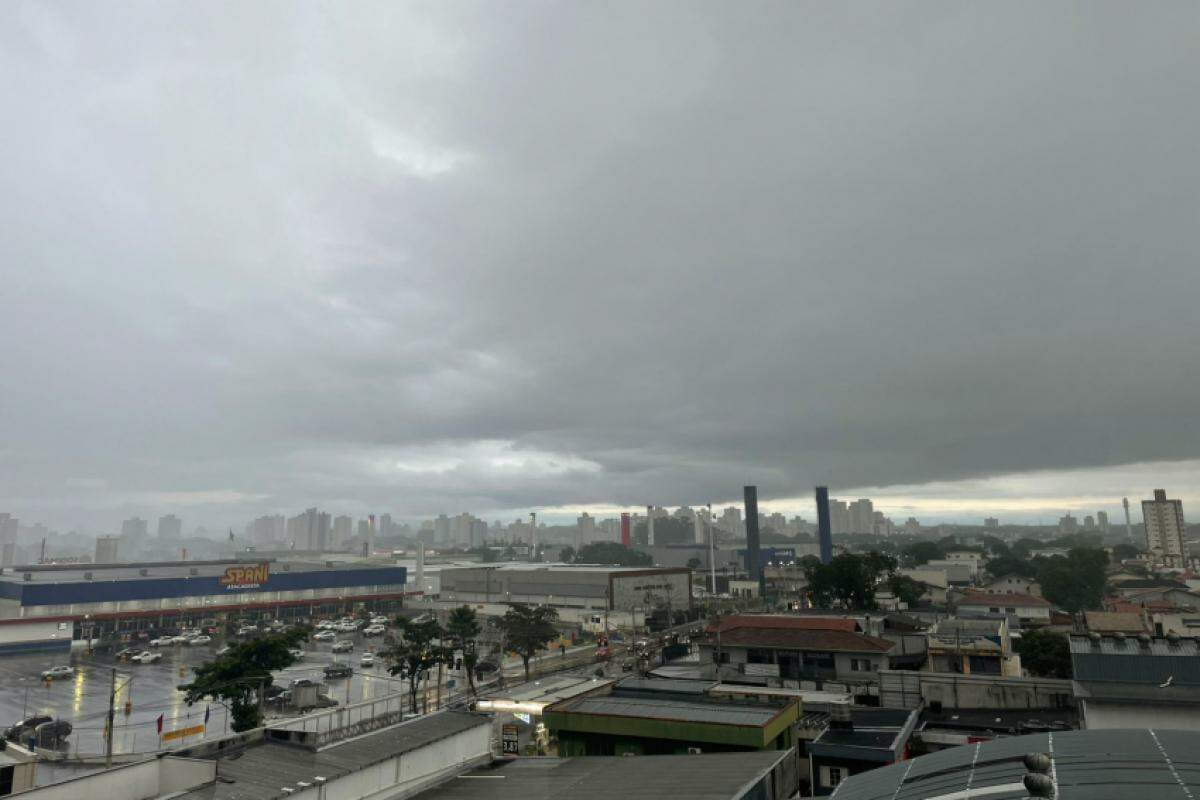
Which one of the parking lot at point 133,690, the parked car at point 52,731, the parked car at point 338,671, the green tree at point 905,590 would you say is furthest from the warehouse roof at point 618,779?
the green tree at point 905,590

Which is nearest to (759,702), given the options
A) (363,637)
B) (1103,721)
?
(1103,721)

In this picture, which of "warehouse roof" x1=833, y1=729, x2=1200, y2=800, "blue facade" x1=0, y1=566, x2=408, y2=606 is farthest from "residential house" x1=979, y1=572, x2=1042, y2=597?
"warehouse roof" x1=833, y1=729, x2=1200, y2=800

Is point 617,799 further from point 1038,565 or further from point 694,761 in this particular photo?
point 1038,565

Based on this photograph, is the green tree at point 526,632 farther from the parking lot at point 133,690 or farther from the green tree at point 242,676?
the green tree at point 242,676

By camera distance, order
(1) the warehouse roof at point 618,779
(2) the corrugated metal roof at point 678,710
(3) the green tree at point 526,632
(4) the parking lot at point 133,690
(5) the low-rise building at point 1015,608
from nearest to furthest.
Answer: (1) the warehouse roof at point 618,779
(2) the corrugated metal roof at point 678,710
(4) the parking lot at point 133,690
(3) the green tree at point 526,632
(5) the low-rise building at point 1015,608

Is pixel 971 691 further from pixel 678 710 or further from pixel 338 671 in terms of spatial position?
pixel 338 671

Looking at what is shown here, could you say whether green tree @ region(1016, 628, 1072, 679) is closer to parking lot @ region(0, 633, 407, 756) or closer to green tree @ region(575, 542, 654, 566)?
parking lot @ region(0, 633, 407, 756)

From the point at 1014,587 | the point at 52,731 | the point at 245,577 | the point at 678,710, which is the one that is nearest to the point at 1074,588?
the point at 1014,587

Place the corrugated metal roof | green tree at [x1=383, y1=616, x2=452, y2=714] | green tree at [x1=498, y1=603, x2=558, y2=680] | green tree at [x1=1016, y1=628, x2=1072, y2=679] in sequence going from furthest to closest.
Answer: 1. green tree at [x1=498, y1=603, x2=558, y2=680]
2. green tree at [x1=1016, y1=628, x2=1072, y2=679]
3. green tree at [x1=383, y1=616, x2=452, y2=714]
4. the corrugated metal roof
